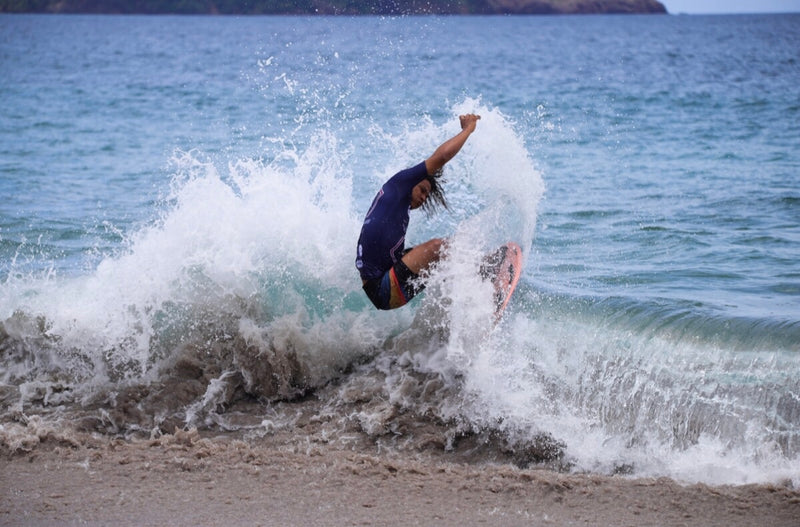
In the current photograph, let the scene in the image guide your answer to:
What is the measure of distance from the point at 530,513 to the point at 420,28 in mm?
56226

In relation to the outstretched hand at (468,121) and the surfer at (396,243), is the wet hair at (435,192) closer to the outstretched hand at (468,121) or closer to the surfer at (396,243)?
the surfer at (396,243)

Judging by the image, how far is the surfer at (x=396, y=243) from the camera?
6.20m

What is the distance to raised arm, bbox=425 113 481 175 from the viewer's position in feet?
19.7

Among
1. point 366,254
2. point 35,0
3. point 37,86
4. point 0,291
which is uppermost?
point 35,0

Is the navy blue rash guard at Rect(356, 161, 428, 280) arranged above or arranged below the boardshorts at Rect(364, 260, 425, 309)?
above

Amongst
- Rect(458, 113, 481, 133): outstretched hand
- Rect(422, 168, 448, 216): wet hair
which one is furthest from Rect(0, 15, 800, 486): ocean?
Rect(458, 113, 481, 133): outstretched hand

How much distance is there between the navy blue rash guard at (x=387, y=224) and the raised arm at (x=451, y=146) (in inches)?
3.5

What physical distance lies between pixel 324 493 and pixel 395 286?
194 centimetres

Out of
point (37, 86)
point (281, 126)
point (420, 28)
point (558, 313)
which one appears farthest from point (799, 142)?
point (420, 28)

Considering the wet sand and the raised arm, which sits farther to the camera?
the raised arm

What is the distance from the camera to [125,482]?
4879mm

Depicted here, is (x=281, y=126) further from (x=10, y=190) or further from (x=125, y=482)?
(x=125, y=482)

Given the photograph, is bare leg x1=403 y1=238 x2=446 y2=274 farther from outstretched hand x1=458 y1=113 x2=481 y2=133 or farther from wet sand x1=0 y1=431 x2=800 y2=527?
wet sand x1=0 y1=431 x2=800 y2=527

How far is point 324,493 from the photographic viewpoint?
4.77 metres
